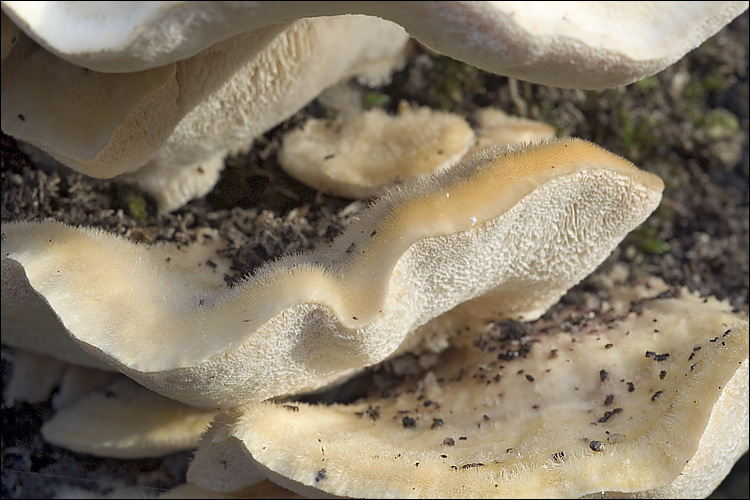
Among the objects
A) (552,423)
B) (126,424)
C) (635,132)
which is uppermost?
(635,132)

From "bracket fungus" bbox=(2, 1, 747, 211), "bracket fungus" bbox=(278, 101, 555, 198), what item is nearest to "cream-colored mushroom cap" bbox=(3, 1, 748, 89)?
"bracket fungus" bbox=(2, 1, 747, 211)

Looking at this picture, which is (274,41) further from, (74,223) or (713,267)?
(713,267)

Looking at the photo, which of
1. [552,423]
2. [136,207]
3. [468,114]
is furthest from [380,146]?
[552,423]

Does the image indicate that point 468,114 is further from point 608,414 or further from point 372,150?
point 608,414

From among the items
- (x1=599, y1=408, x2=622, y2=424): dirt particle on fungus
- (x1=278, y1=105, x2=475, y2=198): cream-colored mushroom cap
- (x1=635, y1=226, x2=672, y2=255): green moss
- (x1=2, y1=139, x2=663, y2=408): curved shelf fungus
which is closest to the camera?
(x1=2, y1=139, x2=663, y2=408): curved shelf fungus

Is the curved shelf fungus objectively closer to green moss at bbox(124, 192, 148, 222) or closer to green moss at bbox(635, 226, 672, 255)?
green moss at bbox(124, 192, 148, 222)

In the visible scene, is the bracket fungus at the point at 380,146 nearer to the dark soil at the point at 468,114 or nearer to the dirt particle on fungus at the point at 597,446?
the dark soil at the point at 468,114
